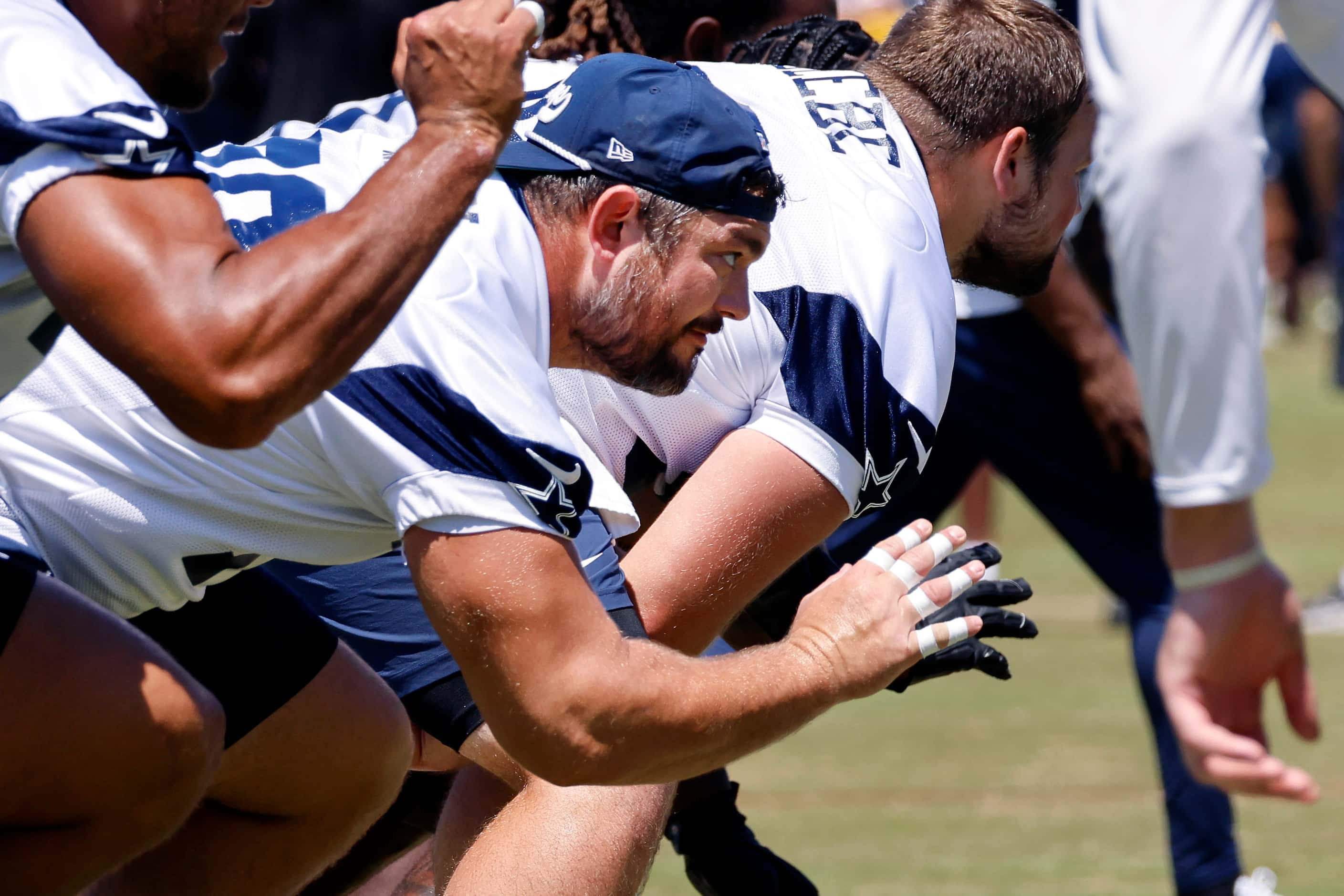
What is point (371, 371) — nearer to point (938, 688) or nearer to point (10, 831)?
point (10, 831)

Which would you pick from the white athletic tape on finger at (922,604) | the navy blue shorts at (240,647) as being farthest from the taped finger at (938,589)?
the navy blue shorts at (240,647)

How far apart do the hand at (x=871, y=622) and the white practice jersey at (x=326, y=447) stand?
38 centimetres

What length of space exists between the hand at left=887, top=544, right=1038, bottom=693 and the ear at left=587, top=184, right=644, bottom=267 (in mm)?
837

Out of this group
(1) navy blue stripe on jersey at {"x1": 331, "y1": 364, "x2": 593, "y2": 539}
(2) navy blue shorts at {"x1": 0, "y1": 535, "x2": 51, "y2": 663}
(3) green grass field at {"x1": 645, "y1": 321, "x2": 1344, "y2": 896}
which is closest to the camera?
(1) navy blue stripe on jersey at {"x1": 331, "y1": 364, "x2": 593, "y2": 539}

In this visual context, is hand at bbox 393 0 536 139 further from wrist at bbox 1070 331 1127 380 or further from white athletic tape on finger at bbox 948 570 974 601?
wrist at bbox 1070 331 1127 380

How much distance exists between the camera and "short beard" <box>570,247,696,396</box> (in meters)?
2.62

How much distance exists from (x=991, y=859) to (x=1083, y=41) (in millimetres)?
2222

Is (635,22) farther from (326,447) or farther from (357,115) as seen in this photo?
(326,447)

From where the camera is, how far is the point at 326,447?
8.22 feet

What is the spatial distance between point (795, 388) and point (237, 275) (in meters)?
1.19

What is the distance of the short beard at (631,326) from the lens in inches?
103

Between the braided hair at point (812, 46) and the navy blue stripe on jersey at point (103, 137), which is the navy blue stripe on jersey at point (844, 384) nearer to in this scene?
the braided hair at point (812, 46)

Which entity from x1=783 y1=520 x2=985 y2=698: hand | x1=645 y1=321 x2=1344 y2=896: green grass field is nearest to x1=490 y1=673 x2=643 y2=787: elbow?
x1=783 y1=520 x2=985 y2=698: hand

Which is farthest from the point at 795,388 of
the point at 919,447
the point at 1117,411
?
the point at 1117,411
